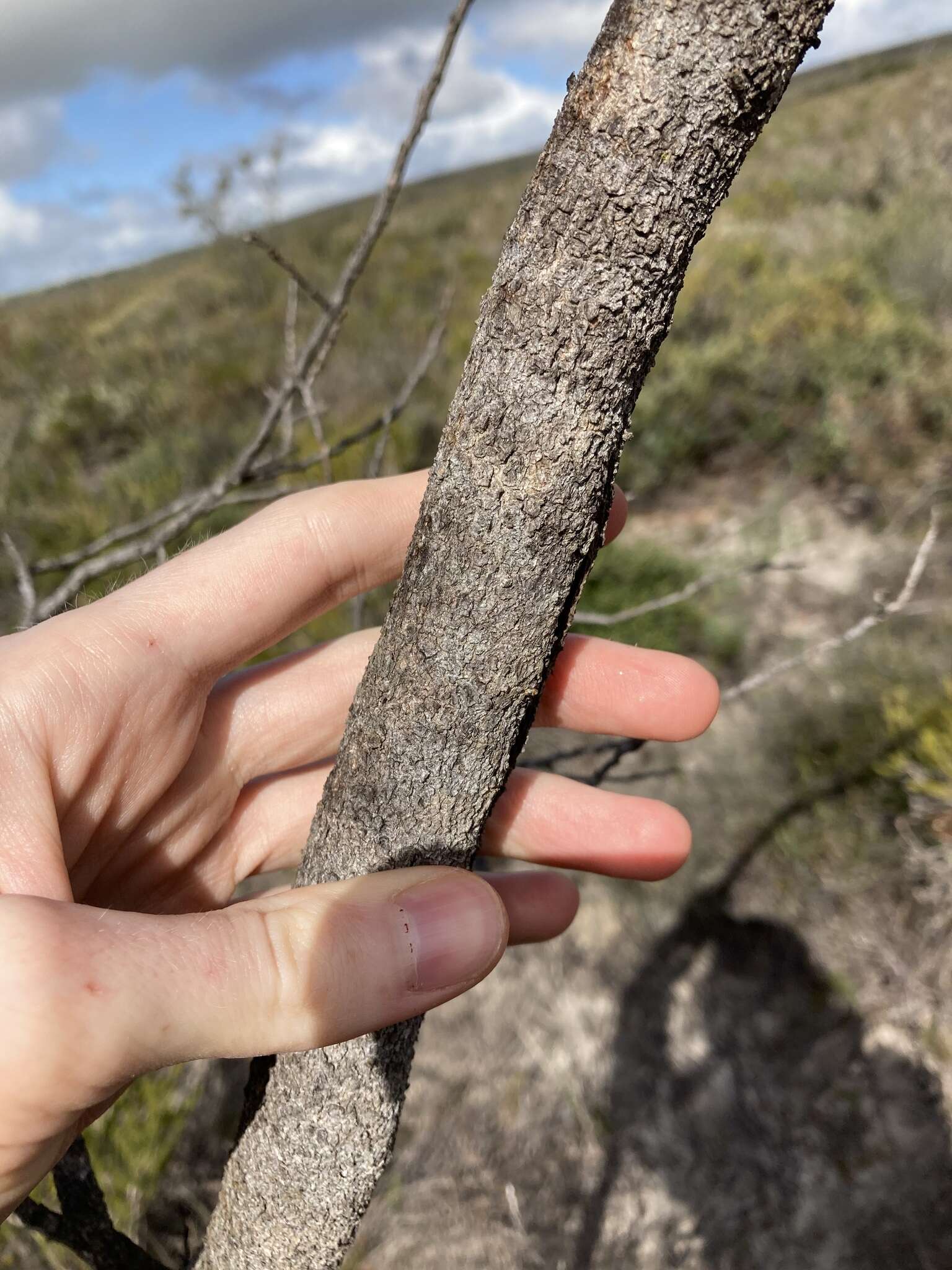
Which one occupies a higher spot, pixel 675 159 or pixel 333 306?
pixel 675 159

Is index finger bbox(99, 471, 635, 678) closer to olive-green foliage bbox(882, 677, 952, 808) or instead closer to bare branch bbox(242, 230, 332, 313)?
bare branch bbox(242, 230, 332, 313)

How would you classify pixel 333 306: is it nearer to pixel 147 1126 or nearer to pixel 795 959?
pixel 147 1126

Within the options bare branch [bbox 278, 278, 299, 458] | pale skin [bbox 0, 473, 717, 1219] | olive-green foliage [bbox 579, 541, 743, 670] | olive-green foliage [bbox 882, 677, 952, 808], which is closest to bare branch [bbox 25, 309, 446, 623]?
bare branch [bbox 278, 278, 299, 458]

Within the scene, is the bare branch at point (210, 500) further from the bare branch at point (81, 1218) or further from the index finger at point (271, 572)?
the bare branch at point (81, 1218)

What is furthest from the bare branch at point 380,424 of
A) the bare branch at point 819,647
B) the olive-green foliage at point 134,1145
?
the olive-green foliage at point 134,1145

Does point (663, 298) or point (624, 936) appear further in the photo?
point (624, 936)

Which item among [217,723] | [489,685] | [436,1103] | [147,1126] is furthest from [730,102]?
[436,1103]

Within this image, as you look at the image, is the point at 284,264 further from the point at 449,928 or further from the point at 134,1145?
the point at 134,1145
